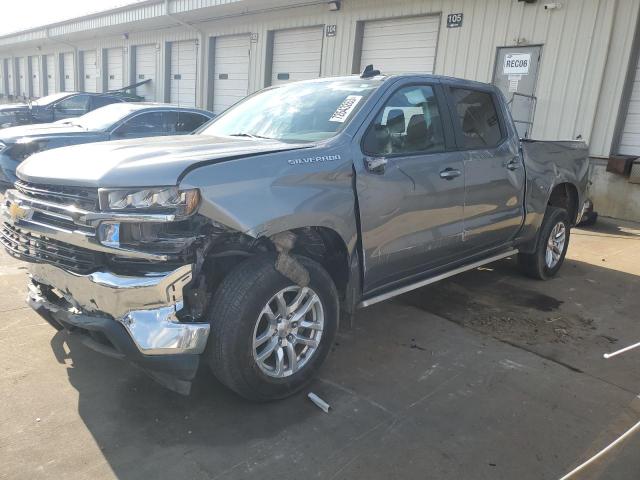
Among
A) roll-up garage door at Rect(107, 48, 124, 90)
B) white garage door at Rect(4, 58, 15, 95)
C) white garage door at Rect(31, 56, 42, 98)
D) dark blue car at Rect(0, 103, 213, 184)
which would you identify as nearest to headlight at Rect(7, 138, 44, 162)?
dark blue car at Rect(0, 103, 213, 184)

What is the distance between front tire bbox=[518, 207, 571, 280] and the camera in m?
5.43

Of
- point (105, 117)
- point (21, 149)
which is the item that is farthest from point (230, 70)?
point (21, 149)

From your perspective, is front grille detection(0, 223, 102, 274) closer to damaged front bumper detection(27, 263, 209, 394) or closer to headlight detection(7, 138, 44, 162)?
damaged front bumper detection(27, 263, 209, 394)

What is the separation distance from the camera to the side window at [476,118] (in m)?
4.20

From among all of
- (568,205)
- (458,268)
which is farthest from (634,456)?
(568,205)

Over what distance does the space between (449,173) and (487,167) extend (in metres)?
0.61

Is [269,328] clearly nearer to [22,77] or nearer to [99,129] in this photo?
[99,129]

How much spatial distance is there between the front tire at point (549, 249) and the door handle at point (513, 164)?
98cm

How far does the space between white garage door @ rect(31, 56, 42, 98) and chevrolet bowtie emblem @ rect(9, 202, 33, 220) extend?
1332 inches

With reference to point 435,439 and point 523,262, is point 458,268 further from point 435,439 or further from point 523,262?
point 435,439

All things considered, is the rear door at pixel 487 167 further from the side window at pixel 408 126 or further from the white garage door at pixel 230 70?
the white garage door at pixel 230 70

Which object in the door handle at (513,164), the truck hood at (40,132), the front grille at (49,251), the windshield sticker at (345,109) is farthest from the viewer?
the truck hood at (40,132)

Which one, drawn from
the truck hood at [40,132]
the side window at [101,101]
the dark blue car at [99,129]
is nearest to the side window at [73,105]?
the side window at [101,101]

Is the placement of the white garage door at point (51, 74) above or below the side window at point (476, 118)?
above
